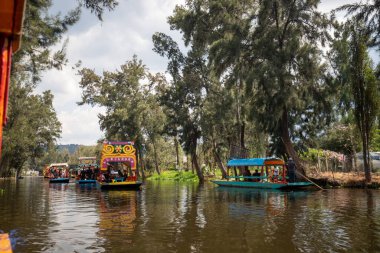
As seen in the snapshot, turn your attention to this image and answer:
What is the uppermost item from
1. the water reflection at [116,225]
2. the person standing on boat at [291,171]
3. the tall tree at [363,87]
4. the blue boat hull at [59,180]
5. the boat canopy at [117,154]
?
the tall tree at [363,87]

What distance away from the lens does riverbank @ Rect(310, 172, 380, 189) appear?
2747 centimetres

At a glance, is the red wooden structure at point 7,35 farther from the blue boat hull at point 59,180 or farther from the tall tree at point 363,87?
the blue boat hull at point 59,180

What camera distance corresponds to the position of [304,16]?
29.4m

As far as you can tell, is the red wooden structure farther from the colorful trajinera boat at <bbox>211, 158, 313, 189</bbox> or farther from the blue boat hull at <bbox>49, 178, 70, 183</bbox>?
the blue boat hull at <bbox>49, 178, 70, 183</bbox>

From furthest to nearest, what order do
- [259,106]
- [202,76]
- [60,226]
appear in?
[202,76] < [259,106] < [60,226]

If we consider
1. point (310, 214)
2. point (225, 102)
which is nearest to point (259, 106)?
point (225, 102)

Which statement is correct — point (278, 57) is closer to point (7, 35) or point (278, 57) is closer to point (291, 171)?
point (291, 171)

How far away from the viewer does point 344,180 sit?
2956 centimetres

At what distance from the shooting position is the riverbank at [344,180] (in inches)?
1082

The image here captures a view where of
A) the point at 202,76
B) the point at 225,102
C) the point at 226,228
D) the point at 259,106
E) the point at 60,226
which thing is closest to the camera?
the point at 226,228

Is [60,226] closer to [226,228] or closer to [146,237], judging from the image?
[146,237]

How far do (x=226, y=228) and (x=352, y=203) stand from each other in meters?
9.56

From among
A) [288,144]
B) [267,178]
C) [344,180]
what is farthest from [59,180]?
[344,180]

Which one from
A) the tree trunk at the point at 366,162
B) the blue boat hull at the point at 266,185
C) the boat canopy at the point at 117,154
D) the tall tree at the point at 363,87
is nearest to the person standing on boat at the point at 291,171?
the blue boat hull at the point at 266,185
